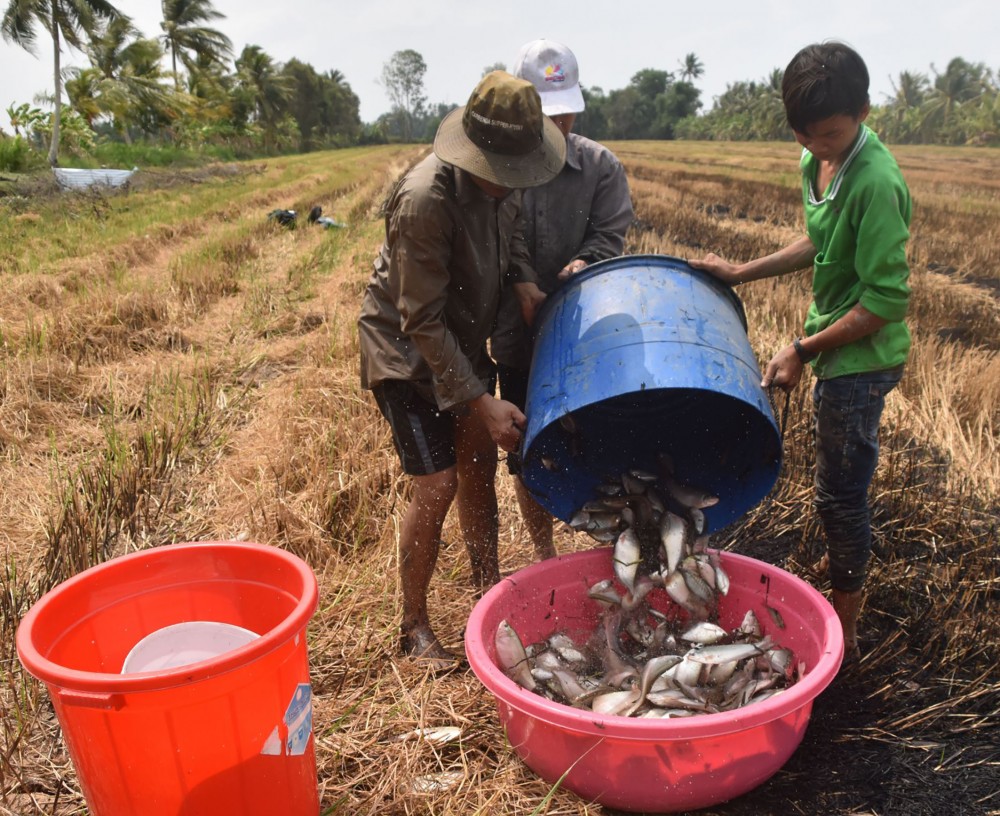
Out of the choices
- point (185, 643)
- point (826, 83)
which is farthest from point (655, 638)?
point (826, 83)

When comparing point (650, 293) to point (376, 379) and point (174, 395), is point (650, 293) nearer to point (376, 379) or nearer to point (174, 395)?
point (376, 379)

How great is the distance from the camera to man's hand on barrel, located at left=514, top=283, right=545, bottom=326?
2699 mm

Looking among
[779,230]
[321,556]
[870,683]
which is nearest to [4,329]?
[321,556]

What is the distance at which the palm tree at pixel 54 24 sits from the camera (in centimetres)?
2008

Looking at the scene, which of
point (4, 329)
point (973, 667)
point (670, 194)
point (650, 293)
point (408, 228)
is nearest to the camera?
point (408, 228)

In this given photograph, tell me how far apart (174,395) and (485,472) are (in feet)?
8.37

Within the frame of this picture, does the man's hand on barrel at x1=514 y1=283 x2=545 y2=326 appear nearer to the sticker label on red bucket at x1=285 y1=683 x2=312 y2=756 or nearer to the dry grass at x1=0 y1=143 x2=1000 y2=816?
the dry grass at x1=0 y1=143 x2=1000 y2=816

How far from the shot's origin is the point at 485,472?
275 cm

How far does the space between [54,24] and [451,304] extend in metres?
23.1

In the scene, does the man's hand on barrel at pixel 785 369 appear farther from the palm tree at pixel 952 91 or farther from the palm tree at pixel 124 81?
the palm tree at pixel 952 91

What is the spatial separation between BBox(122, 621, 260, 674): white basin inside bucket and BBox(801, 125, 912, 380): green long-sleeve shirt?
1.75 m

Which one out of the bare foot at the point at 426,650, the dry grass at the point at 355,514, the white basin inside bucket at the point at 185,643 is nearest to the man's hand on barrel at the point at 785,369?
the dry grass at the point at 355,514

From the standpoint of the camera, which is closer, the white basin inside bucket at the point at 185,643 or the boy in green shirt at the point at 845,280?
the white basin inside bucket at the point at 185,643

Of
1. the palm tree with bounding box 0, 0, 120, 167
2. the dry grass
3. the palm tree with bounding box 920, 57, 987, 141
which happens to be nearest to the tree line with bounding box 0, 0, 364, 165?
the palm tree with bounding box 0, 0, 120, 167
